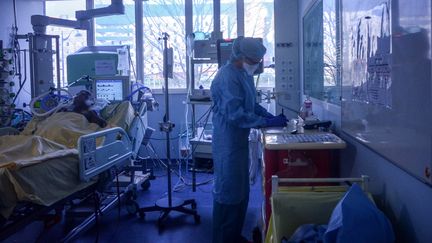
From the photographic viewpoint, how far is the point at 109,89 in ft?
12.8

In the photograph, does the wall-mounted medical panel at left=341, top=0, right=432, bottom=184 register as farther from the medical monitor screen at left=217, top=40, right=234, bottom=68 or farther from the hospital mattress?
the medical monitor screen at left=217, top=40, right=234, bottom=68

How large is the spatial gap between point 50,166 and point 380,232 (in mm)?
1611

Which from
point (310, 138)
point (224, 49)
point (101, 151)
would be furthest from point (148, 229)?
point (224, 49)

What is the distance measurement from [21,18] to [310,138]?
4.87 metres

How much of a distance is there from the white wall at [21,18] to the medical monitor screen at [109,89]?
208 centimetres

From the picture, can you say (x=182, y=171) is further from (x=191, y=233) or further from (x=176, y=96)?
(x=191, y=233)

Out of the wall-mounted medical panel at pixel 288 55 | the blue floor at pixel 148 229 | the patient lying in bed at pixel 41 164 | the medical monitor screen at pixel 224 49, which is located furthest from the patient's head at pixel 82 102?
the wall-mounted medical panel at pixel 288 55

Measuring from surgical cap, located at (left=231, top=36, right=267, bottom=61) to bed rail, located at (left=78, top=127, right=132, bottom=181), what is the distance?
969 mm

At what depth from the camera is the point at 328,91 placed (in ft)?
8.86

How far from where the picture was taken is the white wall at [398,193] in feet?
4.14

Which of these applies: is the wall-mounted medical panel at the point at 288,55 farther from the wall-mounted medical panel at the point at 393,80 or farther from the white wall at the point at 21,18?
the white wall at the point at 21,18

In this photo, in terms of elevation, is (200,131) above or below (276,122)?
below

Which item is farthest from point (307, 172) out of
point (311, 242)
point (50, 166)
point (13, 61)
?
point (13, 61)

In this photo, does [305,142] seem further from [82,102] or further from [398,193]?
[82,102]
